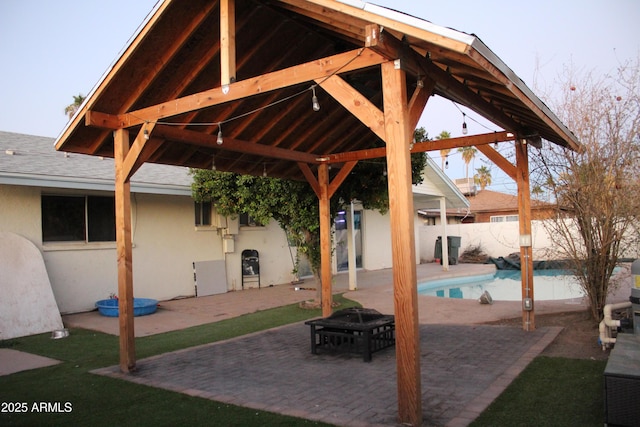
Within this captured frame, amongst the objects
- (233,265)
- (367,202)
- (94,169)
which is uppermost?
(94,169)

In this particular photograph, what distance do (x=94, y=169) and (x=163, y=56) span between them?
5.72 meters

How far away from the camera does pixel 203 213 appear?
13531mm

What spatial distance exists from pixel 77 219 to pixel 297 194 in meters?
4.80

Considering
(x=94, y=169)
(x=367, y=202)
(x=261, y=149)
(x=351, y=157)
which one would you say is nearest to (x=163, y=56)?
(x=261, y=149)

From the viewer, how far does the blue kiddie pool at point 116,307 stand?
10055 mm

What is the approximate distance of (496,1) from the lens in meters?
12.8

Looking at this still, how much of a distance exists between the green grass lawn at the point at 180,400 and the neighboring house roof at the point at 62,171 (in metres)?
3.69

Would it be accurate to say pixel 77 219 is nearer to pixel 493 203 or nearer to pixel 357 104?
pixel 357 104

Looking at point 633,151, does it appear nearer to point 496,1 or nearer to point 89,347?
point 496,1

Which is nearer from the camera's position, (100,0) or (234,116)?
(234,116)

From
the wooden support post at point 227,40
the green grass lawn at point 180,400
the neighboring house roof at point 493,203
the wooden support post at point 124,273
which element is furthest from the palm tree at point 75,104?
the neighboring house roof at point 493,203

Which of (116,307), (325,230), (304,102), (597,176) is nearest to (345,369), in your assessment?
(325,230)

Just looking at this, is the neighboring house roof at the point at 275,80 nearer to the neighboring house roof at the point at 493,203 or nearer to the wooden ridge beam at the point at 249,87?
the wooden ridge beam at the point at 249,87

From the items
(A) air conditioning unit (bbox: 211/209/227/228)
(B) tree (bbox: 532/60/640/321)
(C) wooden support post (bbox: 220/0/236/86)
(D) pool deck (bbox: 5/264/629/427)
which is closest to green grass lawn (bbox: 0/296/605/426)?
(D) pool deck (bbox: 5/264/629/427)
